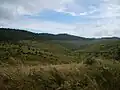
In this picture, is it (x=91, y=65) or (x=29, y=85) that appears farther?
(x=91, y=65)

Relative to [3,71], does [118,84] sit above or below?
below

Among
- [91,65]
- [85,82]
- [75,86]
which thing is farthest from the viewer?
[91,65]

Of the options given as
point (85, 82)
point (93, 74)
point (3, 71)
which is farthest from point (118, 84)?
point (3, 71)

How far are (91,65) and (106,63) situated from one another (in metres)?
1.12

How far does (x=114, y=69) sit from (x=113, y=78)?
897 mm

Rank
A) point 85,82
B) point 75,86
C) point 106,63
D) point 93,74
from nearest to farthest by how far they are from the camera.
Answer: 1. point 75,86
2. point 85,82
3. point 93,74
4. point 106,63

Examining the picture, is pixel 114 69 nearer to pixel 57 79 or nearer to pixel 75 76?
pixel 75 76

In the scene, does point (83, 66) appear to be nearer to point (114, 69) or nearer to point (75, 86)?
point (114, 69)

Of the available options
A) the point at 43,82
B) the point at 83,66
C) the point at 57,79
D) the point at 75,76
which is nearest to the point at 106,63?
the point at 83,66

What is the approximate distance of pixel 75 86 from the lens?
31.8 ft

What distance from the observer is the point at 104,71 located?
12016 millimetres

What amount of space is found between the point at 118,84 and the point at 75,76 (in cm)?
198

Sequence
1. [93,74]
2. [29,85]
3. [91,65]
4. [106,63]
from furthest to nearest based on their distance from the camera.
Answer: [106,63] < [91,65] < [93,74] < [29,85]

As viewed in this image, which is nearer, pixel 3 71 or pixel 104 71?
pixel 3 71
